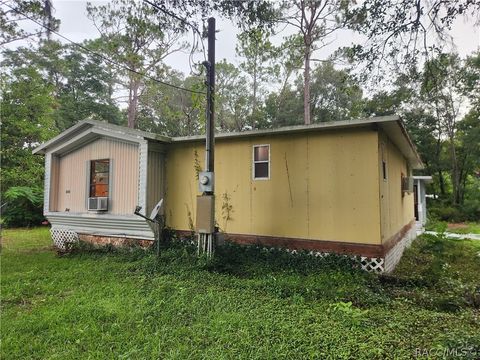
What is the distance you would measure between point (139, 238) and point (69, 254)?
1.81 m

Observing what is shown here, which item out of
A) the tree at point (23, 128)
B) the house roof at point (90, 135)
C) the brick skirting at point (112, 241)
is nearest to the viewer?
the house roof at point (90, 135)

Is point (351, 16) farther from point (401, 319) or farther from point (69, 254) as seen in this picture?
point (69, 254)

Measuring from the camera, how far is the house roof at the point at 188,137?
504cm

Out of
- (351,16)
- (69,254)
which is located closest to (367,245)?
(351,16)

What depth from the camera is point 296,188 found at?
5719 millimetres

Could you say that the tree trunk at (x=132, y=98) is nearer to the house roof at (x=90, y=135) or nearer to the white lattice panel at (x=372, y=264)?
the house roof at (x=90, y=135)

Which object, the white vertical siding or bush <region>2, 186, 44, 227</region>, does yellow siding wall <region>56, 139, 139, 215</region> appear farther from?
bush <region>2, 186, 44, 227</region>

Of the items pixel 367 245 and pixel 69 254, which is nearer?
pixel 367 245

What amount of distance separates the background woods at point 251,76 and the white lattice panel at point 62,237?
477 centimetres

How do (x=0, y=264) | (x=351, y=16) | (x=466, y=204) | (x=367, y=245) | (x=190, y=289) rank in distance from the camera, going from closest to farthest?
(x=190, y=289) < (x=351, y=16) < (x=367, y=245) < (x=0, y=264) < (x=466, y=204)

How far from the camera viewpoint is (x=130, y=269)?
537 cm

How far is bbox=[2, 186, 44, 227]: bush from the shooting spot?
11.8 meters

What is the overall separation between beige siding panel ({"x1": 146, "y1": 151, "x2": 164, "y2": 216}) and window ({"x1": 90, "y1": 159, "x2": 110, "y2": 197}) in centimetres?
134

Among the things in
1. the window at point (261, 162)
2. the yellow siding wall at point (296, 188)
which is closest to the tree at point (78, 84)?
the yellow siding wall at point (296, 188)
